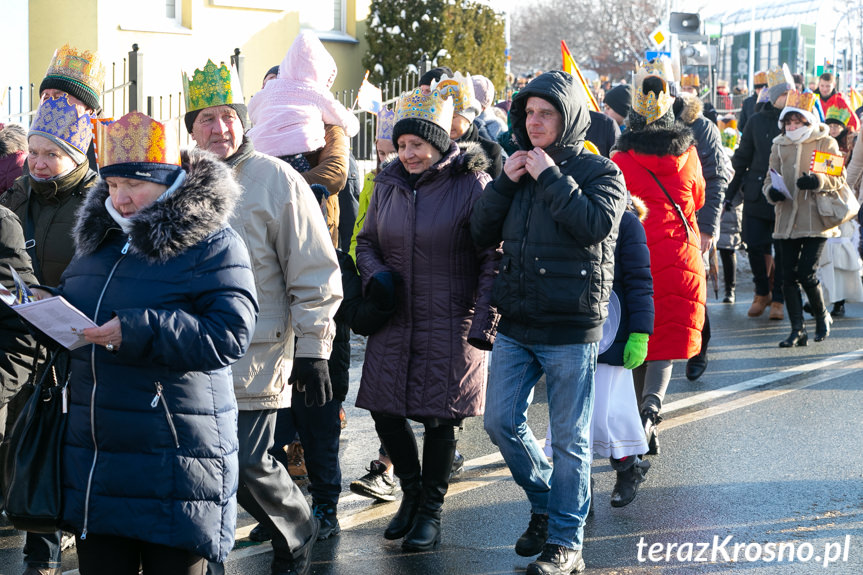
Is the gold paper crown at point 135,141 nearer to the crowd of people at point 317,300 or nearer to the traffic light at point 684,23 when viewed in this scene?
the crowd of people at point 317,300

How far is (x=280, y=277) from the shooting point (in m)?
4.62

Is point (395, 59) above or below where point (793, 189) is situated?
above

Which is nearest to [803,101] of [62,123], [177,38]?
[62,123]

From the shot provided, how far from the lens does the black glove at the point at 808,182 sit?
9.81 m

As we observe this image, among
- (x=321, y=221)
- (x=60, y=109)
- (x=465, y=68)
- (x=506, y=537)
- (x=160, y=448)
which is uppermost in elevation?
(x=465, y=68)

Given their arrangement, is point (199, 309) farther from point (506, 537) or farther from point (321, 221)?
point (506, 537)

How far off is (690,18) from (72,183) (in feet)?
55.9

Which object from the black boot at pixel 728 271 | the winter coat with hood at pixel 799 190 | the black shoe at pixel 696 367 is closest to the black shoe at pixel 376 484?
the black shoe at pixel 696 367

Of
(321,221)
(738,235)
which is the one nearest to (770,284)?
(738,235)

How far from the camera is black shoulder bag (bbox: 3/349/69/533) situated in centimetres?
349

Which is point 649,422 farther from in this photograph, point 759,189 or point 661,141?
point 759,189

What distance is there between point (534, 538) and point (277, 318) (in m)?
1.44

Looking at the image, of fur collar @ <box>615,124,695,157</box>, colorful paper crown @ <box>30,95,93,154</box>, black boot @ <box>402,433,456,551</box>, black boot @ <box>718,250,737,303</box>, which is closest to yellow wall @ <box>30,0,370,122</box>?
black boot @ <box>718,250,737,303</box>

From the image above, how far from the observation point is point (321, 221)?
470 centimetres
